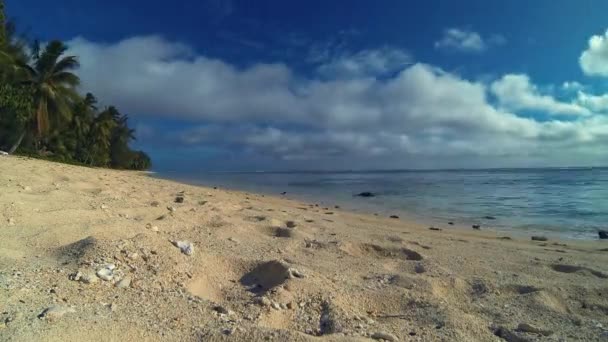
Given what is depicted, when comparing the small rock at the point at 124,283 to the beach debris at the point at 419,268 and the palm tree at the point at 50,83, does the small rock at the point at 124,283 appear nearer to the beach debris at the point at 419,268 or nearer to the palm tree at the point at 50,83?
the beach debris at the point at 419,268

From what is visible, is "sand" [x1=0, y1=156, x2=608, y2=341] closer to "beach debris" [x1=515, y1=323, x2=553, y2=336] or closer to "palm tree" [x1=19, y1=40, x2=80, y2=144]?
"beach debris" [x1=515, y1=323, x2=553, y2=336]

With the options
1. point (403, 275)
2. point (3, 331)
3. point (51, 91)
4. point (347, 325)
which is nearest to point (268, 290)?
point (347, 325)

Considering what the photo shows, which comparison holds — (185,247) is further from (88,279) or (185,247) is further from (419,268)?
(419,268)

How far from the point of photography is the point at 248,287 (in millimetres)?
3613

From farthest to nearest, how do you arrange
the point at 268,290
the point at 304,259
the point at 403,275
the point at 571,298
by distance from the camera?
the point at 304,259, the point at 403,275, the point at 571,298, the point at 268,290

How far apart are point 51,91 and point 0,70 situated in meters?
5.12

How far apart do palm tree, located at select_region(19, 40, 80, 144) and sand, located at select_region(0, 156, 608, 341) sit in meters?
24.5

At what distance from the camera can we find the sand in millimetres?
2514

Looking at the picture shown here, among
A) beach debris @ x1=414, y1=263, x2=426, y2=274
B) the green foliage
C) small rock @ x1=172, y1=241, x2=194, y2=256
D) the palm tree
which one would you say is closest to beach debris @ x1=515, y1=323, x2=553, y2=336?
beach debris @ x1=414, y1=263, x2=426, y2=274

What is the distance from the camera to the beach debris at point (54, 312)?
2.34 m

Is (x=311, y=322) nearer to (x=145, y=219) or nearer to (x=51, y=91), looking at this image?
(x=145, y=219)

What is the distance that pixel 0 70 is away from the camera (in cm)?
2081

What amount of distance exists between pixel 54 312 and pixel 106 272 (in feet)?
2.40

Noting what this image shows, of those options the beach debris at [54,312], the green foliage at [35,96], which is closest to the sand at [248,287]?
the beach debris at [54,312]
